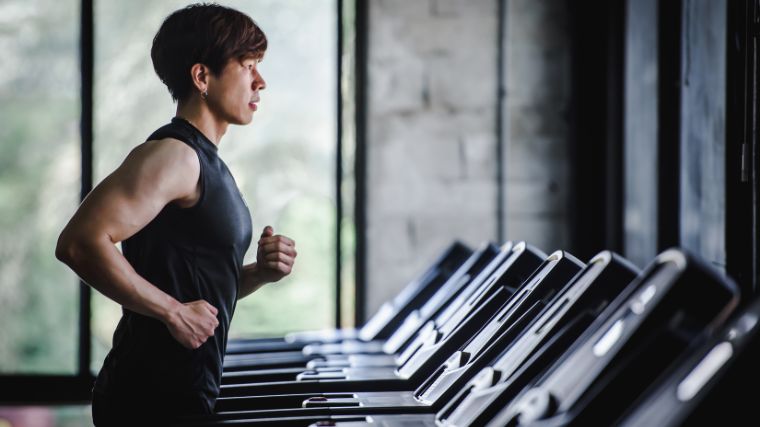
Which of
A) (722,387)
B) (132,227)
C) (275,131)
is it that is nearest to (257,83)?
(132,227)

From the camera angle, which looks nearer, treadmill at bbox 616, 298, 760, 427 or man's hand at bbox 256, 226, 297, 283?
treadmill at bbox 616, 298, 760, 427

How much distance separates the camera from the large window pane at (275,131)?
125 inches

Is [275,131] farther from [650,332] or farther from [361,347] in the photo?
[650,332]

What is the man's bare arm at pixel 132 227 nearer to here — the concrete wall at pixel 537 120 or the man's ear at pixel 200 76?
the man's ear at pixel 200 76

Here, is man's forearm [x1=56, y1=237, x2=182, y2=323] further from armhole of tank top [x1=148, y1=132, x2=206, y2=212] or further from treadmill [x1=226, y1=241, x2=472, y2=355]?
treadmill [x1=226, y1=241, x2=472, y2=355]

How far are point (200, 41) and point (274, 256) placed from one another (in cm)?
41

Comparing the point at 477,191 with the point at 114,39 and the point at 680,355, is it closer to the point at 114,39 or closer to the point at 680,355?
the point at 114,39

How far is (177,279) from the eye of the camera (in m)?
1.35

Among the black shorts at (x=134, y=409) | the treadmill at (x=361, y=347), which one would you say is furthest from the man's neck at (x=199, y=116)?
the treadmill at (x=361, y=347)

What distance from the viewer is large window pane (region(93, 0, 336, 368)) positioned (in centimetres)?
318

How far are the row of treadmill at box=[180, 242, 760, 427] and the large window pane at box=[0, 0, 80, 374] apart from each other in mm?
1257

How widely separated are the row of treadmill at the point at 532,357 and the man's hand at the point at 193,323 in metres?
0.13

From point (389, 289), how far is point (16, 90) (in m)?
1.60

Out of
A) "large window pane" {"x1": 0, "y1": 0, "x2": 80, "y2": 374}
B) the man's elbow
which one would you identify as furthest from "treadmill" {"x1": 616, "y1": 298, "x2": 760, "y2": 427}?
"large window pane" {"x1": 0, "y1": 0, "x2": 80, "y2": 374}
